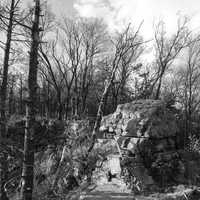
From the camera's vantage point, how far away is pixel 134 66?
20000 millimetres

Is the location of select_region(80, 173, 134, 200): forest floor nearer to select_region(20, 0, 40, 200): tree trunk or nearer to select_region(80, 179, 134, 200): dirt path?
select_region(80, 179, 134, 200): dirt path

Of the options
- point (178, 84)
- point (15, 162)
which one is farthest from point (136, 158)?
point (178, 84)

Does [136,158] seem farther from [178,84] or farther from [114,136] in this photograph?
[178,84]

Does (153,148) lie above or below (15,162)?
above

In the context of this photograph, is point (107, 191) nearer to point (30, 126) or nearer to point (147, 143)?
point (147, 143)

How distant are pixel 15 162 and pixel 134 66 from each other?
46.0 ft

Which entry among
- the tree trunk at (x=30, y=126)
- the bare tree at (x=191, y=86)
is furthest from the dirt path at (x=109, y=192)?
the bare tree at (x=191, y=86)

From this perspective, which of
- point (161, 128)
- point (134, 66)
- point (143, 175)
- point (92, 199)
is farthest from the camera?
point (134, 66)

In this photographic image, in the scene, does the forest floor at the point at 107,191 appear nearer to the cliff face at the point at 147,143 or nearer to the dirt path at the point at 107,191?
the dirt path at the point at 107,191

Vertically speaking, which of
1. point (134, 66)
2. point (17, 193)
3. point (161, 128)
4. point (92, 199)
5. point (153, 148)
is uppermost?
point (134, 66)

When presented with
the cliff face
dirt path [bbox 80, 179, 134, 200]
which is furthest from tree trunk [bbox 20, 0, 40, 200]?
the cliff face

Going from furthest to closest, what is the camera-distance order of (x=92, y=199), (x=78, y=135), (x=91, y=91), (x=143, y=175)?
1. (x=91, y=91)
2. (x=78, y=135)
3. (x=143, y=175)
4. (x=92, y=199)

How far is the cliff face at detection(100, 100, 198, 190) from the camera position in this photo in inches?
264

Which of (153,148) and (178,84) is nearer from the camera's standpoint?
(153,148)
